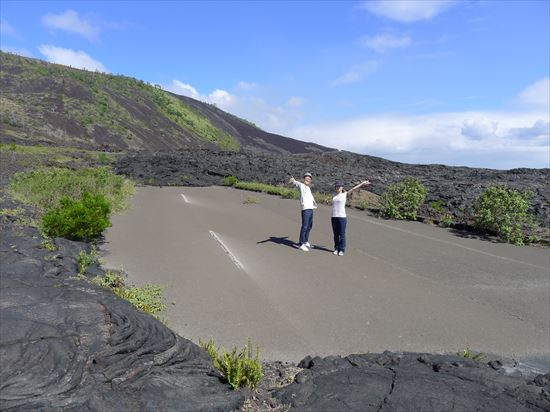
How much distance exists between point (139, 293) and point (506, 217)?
9964 millimetres

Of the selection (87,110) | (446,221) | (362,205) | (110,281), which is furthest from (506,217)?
(87,110)

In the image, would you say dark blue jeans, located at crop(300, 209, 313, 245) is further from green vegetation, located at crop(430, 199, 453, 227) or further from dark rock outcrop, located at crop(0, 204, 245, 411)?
green vegetation, located at crop(430, 199, 453, 227)

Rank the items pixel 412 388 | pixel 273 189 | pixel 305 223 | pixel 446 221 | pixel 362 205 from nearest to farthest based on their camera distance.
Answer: pixel 412 388, pixel 305 223, pixel 446 221, pixel 362 205, pixel 273 189

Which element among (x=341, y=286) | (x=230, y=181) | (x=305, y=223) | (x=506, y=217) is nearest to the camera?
(x=341, y=286)

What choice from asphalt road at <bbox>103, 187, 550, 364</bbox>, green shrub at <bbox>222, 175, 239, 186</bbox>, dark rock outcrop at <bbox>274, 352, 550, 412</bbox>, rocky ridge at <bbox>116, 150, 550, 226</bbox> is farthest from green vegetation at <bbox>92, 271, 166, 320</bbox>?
green shrub at <bbox>222, 175, 239, 186</bbox>

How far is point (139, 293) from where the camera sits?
281 inches

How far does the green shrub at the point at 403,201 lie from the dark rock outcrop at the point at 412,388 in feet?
37.8

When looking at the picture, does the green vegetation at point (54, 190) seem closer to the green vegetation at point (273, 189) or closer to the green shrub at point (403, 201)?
the green vegetation at point (273, 189)

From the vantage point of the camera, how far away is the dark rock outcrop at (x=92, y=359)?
3.75 metres

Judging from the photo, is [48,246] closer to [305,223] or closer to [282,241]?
[305,223]

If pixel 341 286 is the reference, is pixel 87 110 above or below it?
above

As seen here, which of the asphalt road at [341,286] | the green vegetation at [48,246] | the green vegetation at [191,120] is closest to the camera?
the asphalt road at [341,286]

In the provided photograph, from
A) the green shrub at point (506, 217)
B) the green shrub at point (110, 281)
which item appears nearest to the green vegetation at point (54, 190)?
the green shrub at point (110, 281)

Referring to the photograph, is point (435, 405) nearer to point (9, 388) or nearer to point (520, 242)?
point (9, 388)
